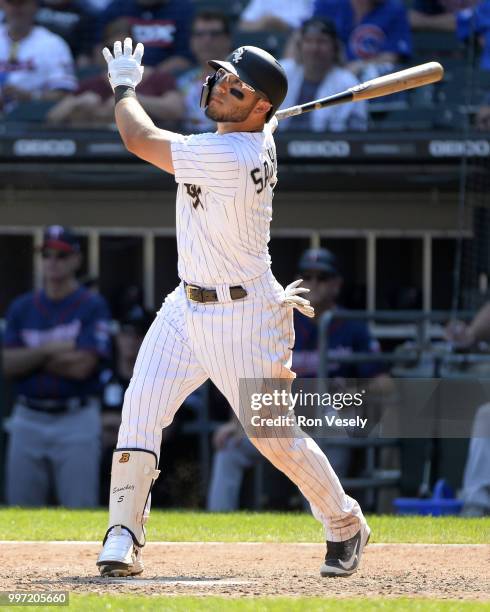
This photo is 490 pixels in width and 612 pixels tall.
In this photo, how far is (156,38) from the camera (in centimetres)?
998

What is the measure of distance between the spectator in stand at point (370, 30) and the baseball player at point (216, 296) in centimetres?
559

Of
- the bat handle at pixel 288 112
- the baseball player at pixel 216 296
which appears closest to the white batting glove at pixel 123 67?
the baseball player at pixel 216 296

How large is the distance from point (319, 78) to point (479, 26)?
1.31m

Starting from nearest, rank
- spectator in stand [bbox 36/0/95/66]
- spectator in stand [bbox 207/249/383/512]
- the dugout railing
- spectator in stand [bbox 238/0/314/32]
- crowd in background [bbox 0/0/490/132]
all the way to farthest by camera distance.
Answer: the dugout railing → spectator in stand [bbox 207/249/383/512] → crowd in background [bbox 0/0/490/132] → spectator in stand [bbox 238/0/314/32] → spectator in stand [bbox 36/0/95/66]

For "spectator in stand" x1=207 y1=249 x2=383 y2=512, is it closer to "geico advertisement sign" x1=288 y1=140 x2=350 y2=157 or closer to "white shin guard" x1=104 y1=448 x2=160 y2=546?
"geico advertisement sign" x1=288 y1=140 x2=350 y2=157

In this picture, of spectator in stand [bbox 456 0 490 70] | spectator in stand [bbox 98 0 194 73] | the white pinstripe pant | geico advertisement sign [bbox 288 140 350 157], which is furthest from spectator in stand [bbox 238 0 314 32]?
the white pinstripe pant

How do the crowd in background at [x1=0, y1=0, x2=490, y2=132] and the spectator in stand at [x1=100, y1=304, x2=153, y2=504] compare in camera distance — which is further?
the crowd in background at [x1=0, y1=0, x2=490, y2=132]

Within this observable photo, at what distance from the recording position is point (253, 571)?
431 cm

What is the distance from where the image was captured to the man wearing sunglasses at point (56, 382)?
8.09 meters

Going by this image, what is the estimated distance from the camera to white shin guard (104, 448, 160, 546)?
12.9 ft

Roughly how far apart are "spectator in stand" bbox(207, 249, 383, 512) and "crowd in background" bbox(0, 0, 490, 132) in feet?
4.13

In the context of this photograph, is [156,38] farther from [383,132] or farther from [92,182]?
[383,132]

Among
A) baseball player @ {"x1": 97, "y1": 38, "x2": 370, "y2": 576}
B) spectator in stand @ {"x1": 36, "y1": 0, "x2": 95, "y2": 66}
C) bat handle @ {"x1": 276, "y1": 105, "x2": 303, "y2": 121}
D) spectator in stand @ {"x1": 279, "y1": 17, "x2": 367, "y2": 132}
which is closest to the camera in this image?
baseball player @ {"x1": 97, "y1": 38, "x2": 370, "y2": 576}

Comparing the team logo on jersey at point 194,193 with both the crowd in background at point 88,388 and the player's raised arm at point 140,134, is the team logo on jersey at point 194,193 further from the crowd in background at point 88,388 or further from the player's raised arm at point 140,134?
the crowd in background at point 88,388
